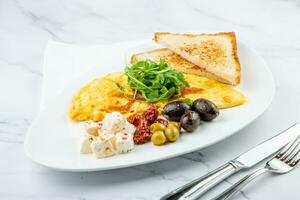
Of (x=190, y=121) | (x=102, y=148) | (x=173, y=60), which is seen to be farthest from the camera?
(x=173, y=60)

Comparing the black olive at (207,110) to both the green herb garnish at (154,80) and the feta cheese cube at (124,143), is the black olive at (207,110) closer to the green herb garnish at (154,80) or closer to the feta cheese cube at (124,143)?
the green herb garnish at (154,80)

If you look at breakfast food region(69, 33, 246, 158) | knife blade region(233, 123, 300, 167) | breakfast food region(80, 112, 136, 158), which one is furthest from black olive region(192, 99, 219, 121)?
breakfast food region(80, 112, 136, 158)

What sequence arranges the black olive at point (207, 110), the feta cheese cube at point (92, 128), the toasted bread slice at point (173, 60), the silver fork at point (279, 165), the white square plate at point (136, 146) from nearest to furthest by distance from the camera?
the silver fork at point (279, 165)
the white square plate at point (136, 146)
the feta cheese cube at point (92, 128)
the black olive at point (207, 110)
the toasted bread slice at point (173, 60)

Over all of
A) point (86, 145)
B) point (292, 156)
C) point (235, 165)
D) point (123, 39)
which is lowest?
point (123, 39)

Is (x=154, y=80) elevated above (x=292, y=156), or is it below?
below

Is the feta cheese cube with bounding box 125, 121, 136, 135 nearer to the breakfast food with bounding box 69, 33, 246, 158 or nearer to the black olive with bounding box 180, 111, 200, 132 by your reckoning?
the breakfast food with bounding box 69, 33, 246, 158

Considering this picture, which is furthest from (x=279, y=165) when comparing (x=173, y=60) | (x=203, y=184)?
(x=173, y=60)

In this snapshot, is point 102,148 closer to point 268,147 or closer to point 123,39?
point 268,147

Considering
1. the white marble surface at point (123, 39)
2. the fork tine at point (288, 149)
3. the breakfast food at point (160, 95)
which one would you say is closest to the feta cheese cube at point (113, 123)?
the breakfast food at point (160, 95)
